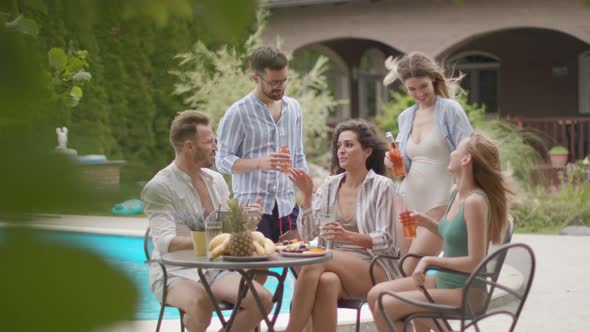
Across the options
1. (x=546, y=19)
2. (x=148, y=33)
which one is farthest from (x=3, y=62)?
(x=546, y=19)

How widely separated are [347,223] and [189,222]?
0.89m

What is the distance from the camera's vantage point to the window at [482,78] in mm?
19375

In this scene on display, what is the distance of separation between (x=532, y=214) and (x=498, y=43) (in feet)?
26.1

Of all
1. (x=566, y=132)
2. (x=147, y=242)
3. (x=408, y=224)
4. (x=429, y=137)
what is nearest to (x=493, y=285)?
(x=408, y=224)

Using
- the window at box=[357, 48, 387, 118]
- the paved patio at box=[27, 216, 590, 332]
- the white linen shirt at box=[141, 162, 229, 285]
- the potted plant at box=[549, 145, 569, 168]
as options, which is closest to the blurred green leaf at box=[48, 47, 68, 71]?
the paved patio at box=[27, 216, 590, 332]

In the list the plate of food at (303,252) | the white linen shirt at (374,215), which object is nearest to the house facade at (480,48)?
the white linen shirt at (374,215)

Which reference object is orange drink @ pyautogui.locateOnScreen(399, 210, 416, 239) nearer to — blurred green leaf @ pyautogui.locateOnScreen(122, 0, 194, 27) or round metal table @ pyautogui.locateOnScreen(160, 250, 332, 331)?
round metal table @ pyautogui.locateOnScreen(160, 250, 332, 331)

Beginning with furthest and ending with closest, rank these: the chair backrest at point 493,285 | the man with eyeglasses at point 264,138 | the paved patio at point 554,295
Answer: the paved patio at point 554,295 < the man with eyeglasses at point 264,138 < the chair backrest at point 493,285

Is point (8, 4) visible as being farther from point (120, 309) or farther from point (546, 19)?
point (546, 19)

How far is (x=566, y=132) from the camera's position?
665 inches

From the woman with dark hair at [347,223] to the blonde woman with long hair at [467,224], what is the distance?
47 centimetres

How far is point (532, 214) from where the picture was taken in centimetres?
1202

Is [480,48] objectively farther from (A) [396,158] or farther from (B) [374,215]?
(A) [396,158]

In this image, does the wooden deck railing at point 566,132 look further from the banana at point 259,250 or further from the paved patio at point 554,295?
the banana at point 259,250
